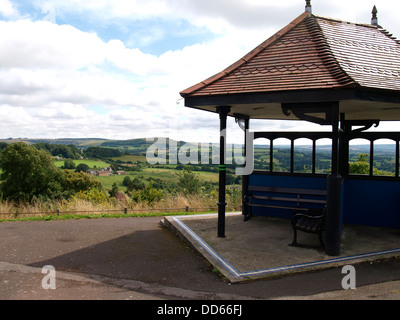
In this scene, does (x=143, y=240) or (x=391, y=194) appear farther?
(x=391, y=194)

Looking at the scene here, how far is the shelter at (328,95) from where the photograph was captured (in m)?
6.00

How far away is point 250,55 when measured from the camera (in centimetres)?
773

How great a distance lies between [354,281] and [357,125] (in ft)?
15.8

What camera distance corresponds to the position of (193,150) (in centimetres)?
1247

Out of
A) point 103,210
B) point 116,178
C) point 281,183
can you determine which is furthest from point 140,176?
point 281,183

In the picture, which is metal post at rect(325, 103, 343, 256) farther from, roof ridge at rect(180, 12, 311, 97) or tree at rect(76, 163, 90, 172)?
tree at rect(76, 163, 90, 172)

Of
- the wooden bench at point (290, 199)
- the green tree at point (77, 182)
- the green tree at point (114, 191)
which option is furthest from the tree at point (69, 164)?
the wooden bench at point (290, 199)

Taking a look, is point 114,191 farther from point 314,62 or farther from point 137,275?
point 314,62

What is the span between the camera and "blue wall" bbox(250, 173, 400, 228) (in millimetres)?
8062

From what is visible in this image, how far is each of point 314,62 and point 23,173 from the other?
29.7 meters

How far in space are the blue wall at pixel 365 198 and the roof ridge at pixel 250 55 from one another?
10.5ft

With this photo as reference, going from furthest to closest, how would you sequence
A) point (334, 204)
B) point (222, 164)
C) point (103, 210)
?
1. point (103, 210)
2. point (222, 164)
3. point (334, 204)

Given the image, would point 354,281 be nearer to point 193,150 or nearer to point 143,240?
point 143,240
